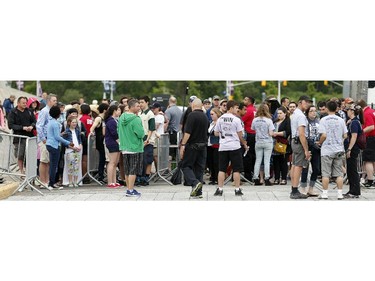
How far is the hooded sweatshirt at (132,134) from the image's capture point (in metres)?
14.0

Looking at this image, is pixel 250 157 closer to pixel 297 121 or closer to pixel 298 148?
pixel 298 148

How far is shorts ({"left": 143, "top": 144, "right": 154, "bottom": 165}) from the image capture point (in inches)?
663

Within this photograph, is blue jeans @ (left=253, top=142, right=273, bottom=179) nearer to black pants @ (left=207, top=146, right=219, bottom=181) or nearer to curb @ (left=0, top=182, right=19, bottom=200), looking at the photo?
black pants @ (left=207, top=146, right=219, bottom=181)

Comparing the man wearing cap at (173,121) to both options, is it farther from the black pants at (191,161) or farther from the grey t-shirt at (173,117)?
the black pants at (191,161)

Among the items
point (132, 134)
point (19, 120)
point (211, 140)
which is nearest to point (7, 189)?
point (132, 134)

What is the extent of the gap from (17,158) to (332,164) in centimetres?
656

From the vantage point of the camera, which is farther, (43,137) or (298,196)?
(43,137)

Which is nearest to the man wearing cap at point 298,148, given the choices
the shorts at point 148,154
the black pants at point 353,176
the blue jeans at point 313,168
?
the blue jeans at point 313,168

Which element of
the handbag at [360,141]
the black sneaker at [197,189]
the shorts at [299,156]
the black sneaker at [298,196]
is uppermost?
the handbag at [360,141]

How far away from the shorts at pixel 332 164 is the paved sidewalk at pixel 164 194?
589 millimetres

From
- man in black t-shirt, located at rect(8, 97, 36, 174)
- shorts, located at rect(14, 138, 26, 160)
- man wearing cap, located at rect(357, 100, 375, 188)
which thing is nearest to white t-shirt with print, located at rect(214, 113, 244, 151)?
man wearing cap, located at rect(357, 100, 375, 188)

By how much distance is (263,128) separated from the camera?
1647 centimetres

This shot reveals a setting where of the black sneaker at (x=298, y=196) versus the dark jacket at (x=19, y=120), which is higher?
the dark jacket at (x=19, y=120)

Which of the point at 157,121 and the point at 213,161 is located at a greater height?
the point at 157,121
